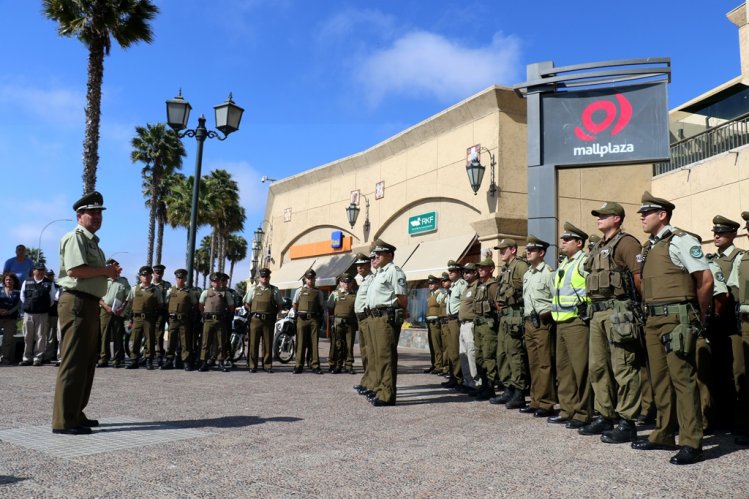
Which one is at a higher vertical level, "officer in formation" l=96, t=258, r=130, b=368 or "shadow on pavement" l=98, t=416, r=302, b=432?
"officer in formation" l=96, t=258, r=130, b=368

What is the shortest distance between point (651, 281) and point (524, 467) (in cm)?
189

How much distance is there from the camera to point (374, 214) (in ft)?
78.7

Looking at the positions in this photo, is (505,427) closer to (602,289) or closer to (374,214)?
(602,289)

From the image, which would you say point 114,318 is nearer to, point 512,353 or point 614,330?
point 512,353

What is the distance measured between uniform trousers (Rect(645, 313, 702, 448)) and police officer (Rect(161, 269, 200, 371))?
8711mm

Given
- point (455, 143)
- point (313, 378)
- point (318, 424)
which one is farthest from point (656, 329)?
point (455, 143)

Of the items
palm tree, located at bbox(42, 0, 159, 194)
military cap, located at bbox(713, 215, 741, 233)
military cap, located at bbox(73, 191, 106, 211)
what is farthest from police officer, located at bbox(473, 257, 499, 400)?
palm tree, located at bbox(42, 0, 159, 194)

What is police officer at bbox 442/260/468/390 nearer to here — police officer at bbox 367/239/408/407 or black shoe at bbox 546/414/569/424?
police officer at bbox 367/239/408/407

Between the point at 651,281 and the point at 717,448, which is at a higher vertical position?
the point at 651,281

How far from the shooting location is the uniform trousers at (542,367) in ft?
21.4

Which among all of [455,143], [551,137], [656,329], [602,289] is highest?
[455,143]

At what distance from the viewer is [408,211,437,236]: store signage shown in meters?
20.9

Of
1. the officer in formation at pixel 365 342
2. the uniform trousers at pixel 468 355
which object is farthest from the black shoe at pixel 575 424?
the officer in formation at pixel 365 342

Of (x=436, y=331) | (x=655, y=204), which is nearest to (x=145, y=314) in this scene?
(x=436, y=331)
